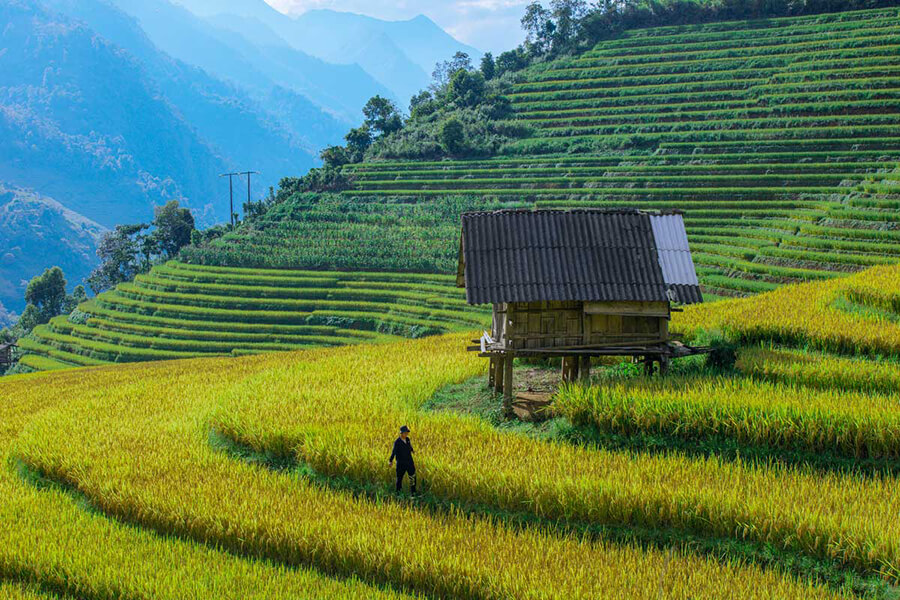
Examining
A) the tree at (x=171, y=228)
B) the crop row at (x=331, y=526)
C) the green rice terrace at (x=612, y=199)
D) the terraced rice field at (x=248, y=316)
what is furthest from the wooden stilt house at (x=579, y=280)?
the tree at (x=171, y=228)

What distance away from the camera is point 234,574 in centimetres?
825

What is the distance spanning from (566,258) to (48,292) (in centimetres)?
6643

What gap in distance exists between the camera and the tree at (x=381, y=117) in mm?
73938

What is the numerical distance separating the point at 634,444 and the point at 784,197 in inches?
1351

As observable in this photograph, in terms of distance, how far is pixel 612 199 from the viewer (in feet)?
151

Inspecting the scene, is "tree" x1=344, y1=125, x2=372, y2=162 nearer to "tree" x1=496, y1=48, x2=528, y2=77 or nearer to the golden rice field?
"tree" x1=496, y1=48, x2=528, y2=77

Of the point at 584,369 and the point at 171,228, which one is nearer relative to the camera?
the point at 584,369

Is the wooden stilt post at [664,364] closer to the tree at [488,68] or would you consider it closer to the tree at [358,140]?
the tree at [358,140]

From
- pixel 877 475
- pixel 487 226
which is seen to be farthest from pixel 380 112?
pixel 877 475

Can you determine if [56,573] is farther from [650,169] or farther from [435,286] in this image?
[650,169]

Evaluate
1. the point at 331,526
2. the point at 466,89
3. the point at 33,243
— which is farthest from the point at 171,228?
the point at 33,243

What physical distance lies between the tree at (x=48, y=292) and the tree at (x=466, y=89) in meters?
39.4

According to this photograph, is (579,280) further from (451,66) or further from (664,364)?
(451,66)

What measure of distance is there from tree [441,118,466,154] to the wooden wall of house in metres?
47.8
